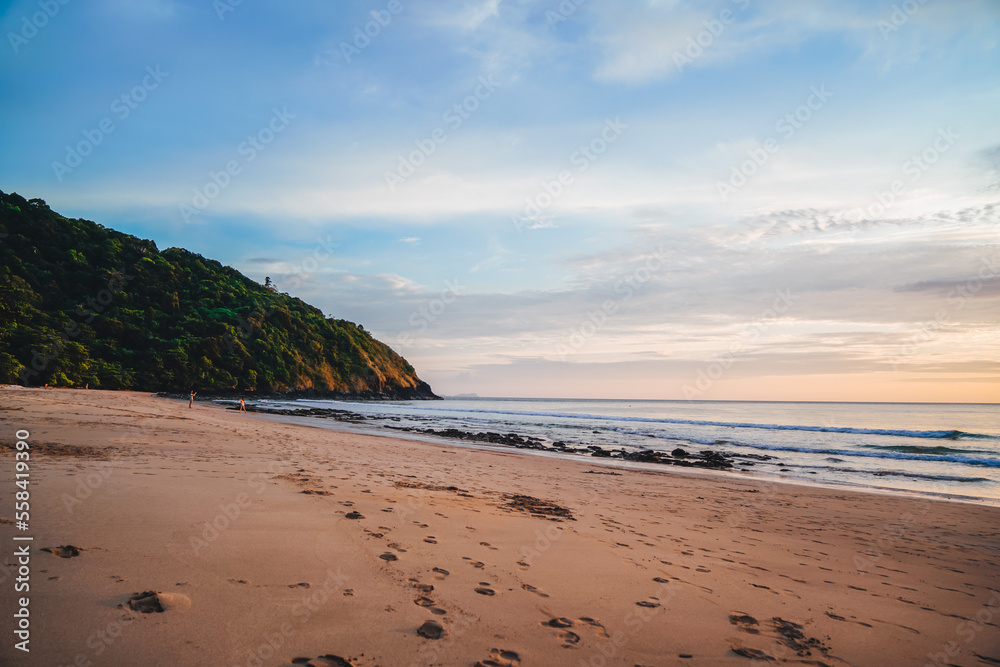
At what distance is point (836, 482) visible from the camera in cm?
1545

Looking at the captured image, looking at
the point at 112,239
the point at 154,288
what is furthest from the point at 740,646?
the point at 112,239

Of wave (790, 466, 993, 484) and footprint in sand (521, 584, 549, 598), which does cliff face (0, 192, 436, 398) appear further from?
wave (790, 466, 993, 484)

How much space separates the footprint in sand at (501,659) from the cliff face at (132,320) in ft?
137

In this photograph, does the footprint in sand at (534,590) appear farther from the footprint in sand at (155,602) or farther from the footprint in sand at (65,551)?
the footprint in sand at (65,551)

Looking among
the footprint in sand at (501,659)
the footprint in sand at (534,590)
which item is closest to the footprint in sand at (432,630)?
the footprint in sand at (501,659)

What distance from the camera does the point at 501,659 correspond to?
9.64 feet

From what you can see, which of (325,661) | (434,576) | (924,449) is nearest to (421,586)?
(434,576)

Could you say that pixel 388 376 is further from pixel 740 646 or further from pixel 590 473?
pixel 740 646

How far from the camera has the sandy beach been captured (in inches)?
113

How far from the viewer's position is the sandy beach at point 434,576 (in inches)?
113

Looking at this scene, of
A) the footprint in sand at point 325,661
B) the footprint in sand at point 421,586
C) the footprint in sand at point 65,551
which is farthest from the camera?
the footprint in sand at point 421,586

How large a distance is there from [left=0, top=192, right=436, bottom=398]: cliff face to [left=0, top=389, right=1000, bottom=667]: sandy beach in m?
37.2

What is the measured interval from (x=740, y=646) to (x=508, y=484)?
7795 millimetres

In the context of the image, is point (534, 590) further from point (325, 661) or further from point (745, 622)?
point (325, 661)
